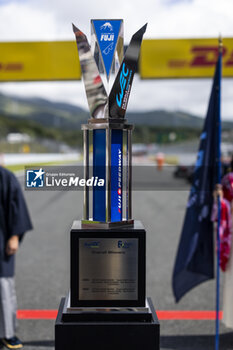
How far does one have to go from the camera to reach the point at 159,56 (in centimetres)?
659

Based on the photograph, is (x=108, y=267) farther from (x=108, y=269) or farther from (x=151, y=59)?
(x=151, y=59)

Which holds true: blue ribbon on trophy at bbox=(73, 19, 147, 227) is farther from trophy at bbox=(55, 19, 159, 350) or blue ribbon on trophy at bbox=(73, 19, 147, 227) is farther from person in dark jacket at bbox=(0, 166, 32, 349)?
person in dark jacket at bbox=(0, 166, 32, 349)

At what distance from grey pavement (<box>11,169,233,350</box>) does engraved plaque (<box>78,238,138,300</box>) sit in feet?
1.20

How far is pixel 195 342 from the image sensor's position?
12.4 ft

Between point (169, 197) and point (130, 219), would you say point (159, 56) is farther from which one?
point (169, 197)

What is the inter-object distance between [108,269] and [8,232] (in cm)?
189

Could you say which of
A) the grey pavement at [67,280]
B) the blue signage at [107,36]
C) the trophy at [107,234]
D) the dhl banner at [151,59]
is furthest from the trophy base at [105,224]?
the dhl banner at [151,59]

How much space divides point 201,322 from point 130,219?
2831mm

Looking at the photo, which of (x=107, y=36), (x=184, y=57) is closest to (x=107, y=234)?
(x=107, y=36)

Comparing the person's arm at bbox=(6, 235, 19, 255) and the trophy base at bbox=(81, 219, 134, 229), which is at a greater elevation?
the trophy base at bbox=(81, 219, 134, 229)

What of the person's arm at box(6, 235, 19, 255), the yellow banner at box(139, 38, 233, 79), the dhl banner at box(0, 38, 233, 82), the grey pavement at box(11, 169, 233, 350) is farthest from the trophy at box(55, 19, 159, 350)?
the yellow banner at box(139, 38, 233, 79)

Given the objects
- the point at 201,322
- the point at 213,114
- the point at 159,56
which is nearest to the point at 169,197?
the point at 159,56

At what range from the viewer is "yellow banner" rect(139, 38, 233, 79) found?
21.0 feet

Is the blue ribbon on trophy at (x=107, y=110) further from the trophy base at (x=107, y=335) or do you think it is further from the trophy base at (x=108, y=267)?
the trophy base at (x=107, y=335)
